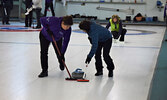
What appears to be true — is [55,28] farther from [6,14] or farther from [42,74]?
[6,14]

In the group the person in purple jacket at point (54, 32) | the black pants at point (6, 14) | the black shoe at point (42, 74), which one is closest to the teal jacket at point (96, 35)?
the person in purple jacket at point (54, 32)

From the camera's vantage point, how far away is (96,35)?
378cm

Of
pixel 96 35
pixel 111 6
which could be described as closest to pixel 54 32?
pixel 96 35

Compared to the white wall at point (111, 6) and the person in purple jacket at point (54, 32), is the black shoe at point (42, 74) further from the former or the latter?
the white wall at point (111, 6)

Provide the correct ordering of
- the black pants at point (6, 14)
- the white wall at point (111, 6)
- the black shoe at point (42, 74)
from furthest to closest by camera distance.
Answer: the white wall at point (111, 6)
the black pants at point (6, 14)
the black shoe at point (42, 74)

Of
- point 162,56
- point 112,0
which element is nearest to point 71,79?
point 162,56

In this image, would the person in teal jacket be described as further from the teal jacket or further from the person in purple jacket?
the person in purple jacket

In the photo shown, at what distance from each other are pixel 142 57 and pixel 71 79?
2.39 m

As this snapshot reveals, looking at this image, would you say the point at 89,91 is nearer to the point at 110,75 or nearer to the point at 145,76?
the point at 110,75

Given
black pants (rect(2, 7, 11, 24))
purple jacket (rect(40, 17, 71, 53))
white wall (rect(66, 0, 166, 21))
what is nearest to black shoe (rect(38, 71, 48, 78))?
purple jacket (rect(40, 17, 71, 53))

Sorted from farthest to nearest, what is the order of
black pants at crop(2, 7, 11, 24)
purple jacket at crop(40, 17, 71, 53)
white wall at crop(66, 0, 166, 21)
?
white wall at crop(66, 0, 166, 21), black pants at crop(2, 7, 11, 24), purple jacket at crop(40, 17, 71, 53)

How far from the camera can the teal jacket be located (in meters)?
3.72

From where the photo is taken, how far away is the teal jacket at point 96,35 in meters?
3.72

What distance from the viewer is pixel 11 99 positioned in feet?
9.68
